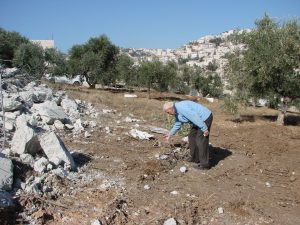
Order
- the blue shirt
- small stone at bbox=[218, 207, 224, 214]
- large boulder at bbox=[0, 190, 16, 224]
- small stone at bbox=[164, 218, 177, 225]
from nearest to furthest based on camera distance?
large boulder at bbox=[0, 190, 16, 224], small stone at bbox=[164, 218, 177, 225], small stone at bbox=[218, 207, 224, 214], the blue shirt

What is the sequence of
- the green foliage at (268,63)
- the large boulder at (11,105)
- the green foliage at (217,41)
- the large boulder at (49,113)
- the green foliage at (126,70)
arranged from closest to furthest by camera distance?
the large boulder at (11,105), the large boulder at (49,113), the green foliage at (268,63), the green foliage at (126,70), the green foliage at (217,41)

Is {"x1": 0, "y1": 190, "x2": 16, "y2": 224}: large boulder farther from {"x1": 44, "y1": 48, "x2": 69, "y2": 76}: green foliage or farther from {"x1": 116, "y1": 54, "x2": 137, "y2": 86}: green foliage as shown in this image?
{"x1": 116, "y1": 54, "x2": 137, "y2": 86}: green foliage

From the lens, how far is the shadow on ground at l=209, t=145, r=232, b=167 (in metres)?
9.89

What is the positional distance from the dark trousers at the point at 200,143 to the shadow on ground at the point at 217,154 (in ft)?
1.97

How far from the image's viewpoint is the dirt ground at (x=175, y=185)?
21.2 ft

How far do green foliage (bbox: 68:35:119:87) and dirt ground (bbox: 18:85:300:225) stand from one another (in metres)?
22.6

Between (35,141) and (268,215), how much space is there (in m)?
4.54

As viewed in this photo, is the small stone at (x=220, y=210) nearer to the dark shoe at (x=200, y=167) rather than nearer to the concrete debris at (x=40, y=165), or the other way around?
the dark shoe at (x=200, y=167)

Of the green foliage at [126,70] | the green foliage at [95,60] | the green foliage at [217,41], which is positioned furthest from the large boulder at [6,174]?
the green foliage at [217,41]

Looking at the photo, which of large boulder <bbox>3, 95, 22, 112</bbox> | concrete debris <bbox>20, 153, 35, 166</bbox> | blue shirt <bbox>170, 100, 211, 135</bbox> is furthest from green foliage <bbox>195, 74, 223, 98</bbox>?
concrete debris <bbox>20, 153, 35, 166</bbox>

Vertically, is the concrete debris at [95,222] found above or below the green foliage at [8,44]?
below

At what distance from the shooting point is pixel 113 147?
1043cm

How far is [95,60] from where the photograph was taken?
34688 millimetres

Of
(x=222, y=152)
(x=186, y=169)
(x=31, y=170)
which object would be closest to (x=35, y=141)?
(x=31, y=170)
